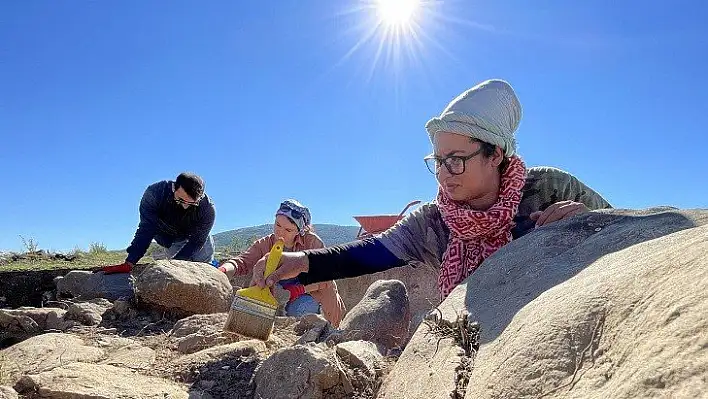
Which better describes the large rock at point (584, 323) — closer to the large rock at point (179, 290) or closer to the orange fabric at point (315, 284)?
the large rock at point (179, 290)

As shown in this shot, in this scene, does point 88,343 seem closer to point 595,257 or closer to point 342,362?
point 342,362

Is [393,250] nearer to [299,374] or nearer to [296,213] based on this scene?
[299,374]

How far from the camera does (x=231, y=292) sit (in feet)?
11.9

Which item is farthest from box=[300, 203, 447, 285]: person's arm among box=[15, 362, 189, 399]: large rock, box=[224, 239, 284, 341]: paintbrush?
box=[15, 362, 189, 399]: large rock

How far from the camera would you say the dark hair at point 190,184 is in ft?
16.3

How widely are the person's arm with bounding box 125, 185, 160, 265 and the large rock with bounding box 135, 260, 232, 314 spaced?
1914mm

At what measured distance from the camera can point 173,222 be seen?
533cm

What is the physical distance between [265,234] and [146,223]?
16.7 ft

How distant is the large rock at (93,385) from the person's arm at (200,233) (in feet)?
10.9

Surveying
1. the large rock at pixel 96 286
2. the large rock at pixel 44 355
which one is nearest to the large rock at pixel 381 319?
the large rock at pixel 44 355

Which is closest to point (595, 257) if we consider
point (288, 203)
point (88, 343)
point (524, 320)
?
point (524, 320)

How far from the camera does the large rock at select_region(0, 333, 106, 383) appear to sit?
2145 millimetres

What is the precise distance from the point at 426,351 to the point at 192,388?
2.94ft

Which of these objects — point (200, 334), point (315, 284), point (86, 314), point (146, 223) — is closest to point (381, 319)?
point (200, 334)
